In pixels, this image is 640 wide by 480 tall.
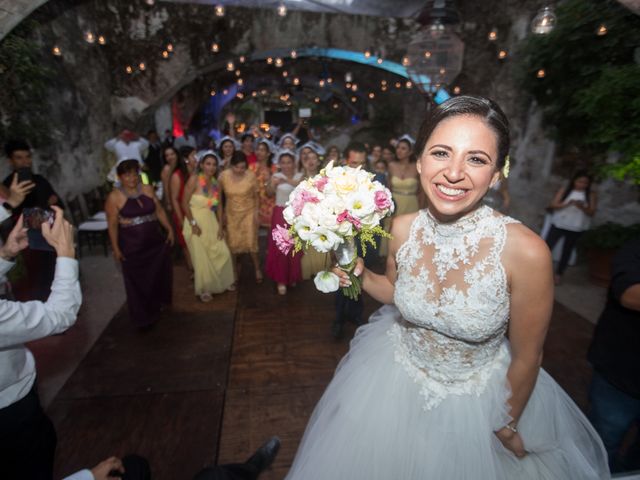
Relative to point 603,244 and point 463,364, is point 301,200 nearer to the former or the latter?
point 463,364

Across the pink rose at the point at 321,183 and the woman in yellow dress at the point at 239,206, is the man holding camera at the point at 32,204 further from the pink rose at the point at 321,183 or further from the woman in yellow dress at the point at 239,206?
the pink rose at the point at 321,183

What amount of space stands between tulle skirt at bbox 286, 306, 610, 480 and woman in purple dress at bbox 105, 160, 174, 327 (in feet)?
10.00

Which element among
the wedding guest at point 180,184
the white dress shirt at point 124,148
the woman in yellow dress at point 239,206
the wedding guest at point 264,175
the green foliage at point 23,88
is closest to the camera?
the woman in yellow dress at point 239,206

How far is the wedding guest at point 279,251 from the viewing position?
4.77m

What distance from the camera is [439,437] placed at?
1.42 meters

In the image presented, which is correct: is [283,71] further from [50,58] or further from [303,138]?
[50,58]

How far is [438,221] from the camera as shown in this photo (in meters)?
1.59

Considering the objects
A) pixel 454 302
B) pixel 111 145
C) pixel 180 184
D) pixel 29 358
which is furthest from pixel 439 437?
pixel 111 145

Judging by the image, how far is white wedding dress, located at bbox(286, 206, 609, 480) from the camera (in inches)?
54.2

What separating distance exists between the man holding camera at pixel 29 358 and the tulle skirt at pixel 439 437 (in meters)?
1.26

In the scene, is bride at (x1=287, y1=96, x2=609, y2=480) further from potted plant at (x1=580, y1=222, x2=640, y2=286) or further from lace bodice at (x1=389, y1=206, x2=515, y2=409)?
potted plant at (x1=580, y1=222, x2=640, y2=286)

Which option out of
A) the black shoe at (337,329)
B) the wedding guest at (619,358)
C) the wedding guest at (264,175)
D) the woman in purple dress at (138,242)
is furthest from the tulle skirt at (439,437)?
the wedding guest at (264,175)

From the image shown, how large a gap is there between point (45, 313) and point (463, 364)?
1.83 metres

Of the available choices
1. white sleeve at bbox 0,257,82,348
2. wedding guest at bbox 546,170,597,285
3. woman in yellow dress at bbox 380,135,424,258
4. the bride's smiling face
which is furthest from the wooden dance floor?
the bride's smiling face
